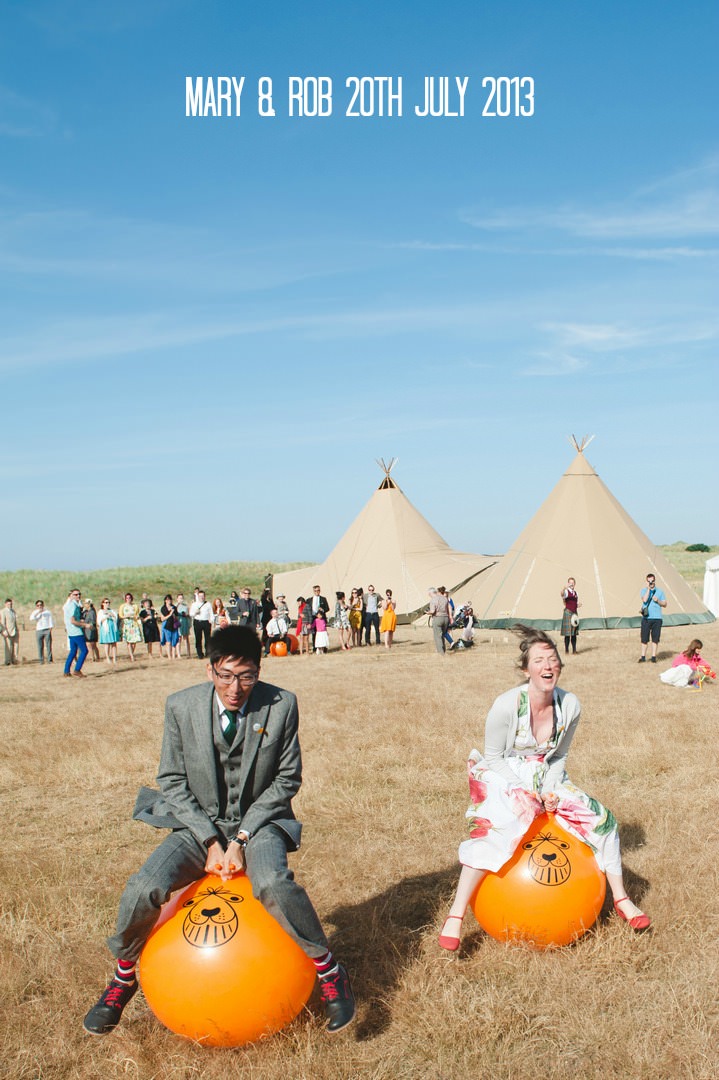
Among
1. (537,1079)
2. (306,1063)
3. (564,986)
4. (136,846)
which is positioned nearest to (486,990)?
(564,986)

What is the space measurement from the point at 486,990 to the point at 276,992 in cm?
123

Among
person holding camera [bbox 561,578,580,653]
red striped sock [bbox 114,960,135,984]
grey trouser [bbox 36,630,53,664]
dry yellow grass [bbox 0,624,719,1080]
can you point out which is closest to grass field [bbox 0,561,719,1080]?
dry yellow grass [bbox 0,624,719,1080]

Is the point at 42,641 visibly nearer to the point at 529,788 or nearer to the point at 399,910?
the point at 399,910

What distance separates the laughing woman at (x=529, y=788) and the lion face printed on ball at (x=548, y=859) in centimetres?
12

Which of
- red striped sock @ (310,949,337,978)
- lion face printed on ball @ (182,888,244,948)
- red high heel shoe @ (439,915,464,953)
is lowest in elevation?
red high heel shoe @ (439,915,464,953)

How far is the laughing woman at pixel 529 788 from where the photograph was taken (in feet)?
17.6

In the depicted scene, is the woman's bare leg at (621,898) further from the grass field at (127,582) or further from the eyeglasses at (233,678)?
the grass field at (127,582)

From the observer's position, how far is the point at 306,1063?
4.18m

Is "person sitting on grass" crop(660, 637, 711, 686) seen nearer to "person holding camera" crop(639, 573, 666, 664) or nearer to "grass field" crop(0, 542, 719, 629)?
"person holding camera" crop(639, 573, 666, 664)

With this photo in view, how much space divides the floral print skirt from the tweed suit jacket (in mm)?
1261

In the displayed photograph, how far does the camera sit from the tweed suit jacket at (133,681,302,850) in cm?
467

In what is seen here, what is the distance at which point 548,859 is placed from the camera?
5320 millimetres

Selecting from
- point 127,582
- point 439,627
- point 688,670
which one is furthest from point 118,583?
point 688,670

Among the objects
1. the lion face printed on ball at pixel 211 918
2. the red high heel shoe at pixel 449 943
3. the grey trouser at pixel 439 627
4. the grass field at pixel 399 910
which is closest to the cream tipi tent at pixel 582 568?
the grey trouser at pixel 439 627
